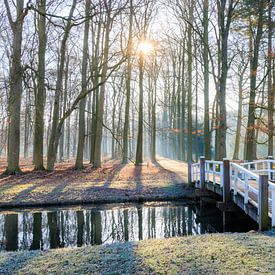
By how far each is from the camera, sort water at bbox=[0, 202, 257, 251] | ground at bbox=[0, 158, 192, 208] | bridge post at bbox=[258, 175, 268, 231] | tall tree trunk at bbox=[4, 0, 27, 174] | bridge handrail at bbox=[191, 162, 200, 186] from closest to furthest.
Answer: bridge post at bbox=[258, 175, 268, 231] < water at bbox=[0, 202, 257, 251] < ground at bbox=[0, 158, 192, 208] < bridge handrail at bbox=[191, 162, 200, 186] < tall tree trunk at bbox=[4, 0, 27, 174]

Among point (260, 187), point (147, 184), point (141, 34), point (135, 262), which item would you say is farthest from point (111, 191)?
point (141, 34)

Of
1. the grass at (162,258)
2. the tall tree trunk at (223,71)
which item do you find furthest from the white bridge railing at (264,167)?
the grass at (162,258)

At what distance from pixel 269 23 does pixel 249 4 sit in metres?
2.02

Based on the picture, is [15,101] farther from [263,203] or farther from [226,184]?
[263,203]

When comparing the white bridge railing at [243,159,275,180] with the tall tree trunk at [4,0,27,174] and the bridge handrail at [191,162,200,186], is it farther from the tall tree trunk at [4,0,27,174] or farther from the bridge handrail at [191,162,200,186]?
the tall tree trunk at [4,0,27,174]

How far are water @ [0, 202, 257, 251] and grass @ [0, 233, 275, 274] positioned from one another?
228 cm

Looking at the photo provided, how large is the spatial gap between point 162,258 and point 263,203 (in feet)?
9.44

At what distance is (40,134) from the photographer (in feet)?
61.1

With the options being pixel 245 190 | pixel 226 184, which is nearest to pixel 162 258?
pixel 245 190

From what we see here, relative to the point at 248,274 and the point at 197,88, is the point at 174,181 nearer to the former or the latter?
the point at 248,274

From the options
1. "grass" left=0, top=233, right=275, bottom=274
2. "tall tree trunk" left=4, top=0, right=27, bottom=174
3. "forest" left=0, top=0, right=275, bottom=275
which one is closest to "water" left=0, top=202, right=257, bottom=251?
"forest" left=0, top=0, right=275, bottom=275

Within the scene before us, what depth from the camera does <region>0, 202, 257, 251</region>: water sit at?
26.1ft

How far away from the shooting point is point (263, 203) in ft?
21.5

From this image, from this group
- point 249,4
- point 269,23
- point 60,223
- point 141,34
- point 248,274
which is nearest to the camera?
point 248,274
